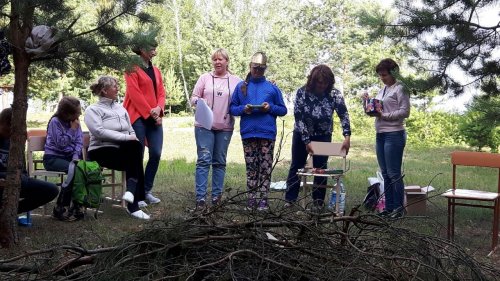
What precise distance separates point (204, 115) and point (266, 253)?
433cm

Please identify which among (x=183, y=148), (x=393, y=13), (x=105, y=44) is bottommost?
(x=183, y=148)

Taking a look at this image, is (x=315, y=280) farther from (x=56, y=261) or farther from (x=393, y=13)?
(x=393, y=13)

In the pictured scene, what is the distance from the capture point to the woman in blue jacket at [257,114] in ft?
21.1

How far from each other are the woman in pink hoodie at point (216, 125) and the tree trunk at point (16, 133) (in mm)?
2081

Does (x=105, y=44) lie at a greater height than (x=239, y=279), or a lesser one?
greater

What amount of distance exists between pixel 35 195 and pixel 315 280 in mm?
3976

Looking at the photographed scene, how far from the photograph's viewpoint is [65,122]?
655 centimetres

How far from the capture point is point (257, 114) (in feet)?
21.2

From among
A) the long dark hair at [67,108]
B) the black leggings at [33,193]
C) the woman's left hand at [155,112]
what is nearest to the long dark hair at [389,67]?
the woman's left hand at [155,112]

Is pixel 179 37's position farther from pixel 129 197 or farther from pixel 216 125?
pixel 129 197

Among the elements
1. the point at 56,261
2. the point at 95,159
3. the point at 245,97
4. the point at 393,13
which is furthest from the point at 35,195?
the point at 393,13

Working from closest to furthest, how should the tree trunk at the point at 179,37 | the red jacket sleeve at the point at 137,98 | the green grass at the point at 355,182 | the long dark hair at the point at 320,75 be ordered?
1. the green grass at the point at 355,182
2. the long dark hair at the point at 320,75
3. the red jacket sleeve at the point at 137,98
4. the tree trunk at the point at 179,37

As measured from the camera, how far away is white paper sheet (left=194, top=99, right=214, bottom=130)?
254 inches

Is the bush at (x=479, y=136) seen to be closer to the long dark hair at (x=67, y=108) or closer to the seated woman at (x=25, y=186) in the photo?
the long dark hair at (x=67, y=108)
